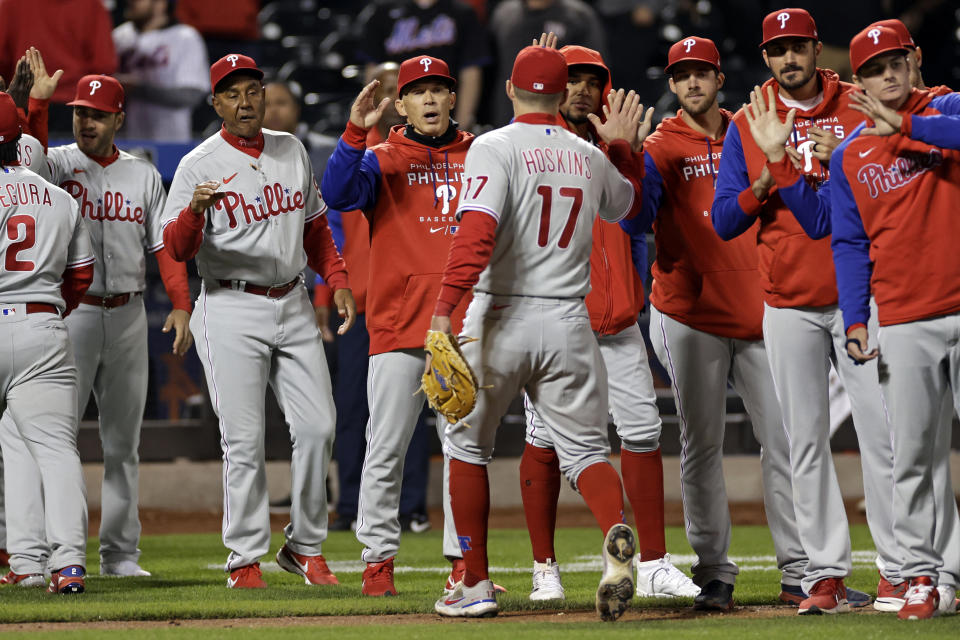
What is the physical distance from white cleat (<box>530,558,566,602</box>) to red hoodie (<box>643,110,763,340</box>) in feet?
3.83

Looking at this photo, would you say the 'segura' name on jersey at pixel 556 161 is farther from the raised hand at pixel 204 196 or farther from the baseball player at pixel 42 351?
the baseball player at pixel 42 351

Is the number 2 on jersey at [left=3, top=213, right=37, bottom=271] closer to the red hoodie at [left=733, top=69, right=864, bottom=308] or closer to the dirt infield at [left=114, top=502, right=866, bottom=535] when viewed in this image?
the red hoodie at [left=733, top=69, right=864, bottom=308]

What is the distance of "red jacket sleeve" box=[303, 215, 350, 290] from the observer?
628cm

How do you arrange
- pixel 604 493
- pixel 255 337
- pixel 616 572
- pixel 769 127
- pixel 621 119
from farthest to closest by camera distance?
pixel 255 337 → pixel 621 119 → pixel 769 127 → pixel 604 493 → pixel 616 572

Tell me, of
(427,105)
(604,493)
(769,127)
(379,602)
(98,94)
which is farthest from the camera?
(98,94)

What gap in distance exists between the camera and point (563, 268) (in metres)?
4.75

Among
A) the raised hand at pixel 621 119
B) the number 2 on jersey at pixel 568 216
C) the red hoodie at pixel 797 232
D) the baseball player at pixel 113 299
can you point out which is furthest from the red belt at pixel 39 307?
the red hoodie at pixel 797 232

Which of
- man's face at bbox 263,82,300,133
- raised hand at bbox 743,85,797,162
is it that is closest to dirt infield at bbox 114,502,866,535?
man's face at bbox 263,82,300,133

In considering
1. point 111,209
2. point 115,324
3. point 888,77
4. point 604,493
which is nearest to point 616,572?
point 604,493

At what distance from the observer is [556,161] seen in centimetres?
477

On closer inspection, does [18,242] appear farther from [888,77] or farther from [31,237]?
[888,77]

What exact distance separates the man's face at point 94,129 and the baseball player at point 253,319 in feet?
2.91

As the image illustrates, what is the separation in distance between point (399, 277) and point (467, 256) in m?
1.14

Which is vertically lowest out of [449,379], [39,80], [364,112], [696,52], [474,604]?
[474,604]
